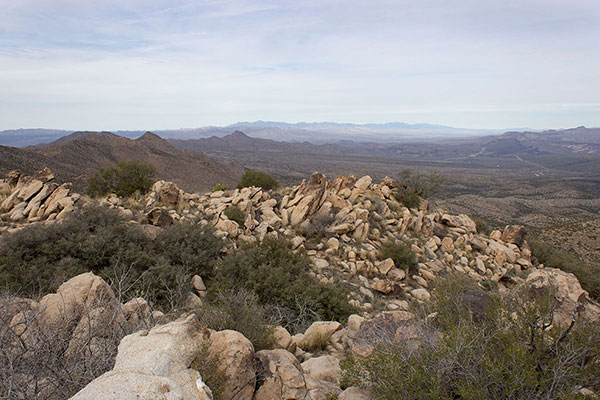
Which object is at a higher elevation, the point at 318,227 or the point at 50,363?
the point at 50,363

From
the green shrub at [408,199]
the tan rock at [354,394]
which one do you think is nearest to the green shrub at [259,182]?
the green shrub at [408,199]

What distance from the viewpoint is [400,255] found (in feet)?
38.8

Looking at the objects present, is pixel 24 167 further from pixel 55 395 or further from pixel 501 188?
pixel 501 188

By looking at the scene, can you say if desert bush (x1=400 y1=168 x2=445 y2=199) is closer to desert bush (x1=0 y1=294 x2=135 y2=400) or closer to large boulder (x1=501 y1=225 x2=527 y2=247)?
large boulder (x1=501 y1=225 x2=527 y2=247)

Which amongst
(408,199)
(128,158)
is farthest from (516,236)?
(128,158)

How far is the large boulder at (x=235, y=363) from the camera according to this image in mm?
3857

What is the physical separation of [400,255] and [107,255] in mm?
9411

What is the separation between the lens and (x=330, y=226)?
1344 cm

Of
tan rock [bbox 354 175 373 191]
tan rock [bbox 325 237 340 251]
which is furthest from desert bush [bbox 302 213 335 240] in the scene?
tan rock [bbox 354 175 373 191]

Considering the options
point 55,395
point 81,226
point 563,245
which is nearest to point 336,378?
point 55,395

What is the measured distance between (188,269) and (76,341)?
453 centimetres

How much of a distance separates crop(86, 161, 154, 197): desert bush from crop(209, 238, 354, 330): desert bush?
12132 mm

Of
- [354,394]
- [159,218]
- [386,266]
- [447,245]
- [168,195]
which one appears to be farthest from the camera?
[168,195]

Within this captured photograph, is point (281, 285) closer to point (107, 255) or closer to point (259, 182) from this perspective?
point (107, 255)
